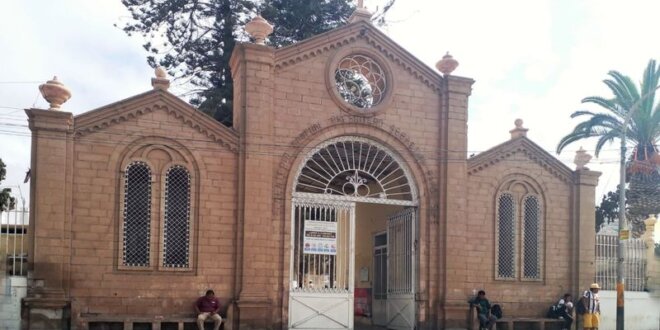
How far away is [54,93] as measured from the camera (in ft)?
46.9

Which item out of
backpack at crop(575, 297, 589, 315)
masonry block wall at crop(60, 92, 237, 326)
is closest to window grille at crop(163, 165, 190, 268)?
Answer: masonry block wall at crop(60, 92, 237, 326)

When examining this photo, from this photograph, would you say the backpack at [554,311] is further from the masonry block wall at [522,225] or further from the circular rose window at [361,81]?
the circular rose window at [361,81]

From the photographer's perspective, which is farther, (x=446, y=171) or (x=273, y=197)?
(x=446, y=171)

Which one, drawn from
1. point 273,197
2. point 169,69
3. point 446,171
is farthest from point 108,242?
point 169,69

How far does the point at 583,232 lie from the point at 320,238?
744 centimetres

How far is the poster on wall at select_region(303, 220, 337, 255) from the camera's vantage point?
1641cm

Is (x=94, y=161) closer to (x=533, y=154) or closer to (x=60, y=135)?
(x=60, y=135)

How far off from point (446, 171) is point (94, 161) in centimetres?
824

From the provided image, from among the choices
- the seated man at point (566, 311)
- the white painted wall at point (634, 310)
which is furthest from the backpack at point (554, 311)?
the white painted wall at point (634, 310)

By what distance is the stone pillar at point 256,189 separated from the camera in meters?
15.4

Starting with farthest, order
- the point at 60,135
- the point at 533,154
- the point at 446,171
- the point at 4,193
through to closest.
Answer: the point at 4,193 → the point at 533,154 → the point at 446,171 → the point at 60,135

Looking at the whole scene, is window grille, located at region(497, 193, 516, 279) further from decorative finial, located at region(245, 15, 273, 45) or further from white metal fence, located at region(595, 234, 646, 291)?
decorative finial, located at region(245, 15, 273, 45)

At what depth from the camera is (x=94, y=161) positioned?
14.6m

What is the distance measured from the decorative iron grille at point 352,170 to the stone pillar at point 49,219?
5209 millimetres
